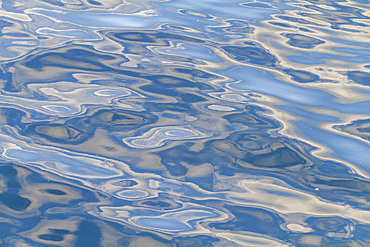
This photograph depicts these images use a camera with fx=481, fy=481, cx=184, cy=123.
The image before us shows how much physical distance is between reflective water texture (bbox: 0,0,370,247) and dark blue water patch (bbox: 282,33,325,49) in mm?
17

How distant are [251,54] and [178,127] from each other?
114 cm

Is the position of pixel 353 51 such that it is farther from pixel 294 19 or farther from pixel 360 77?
pixel 294 19

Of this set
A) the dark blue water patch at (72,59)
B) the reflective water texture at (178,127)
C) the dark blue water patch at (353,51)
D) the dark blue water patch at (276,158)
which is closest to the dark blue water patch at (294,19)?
the reflective water texture at (178,127)

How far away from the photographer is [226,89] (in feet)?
9.95

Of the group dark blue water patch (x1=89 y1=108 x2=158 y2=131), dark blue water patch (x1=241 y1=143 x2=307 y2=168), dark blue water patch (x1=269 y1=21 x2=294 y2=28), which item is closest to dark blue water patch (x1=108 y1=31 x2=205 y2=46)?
dark blue water patch (x1=269 y1=21 x2=294 y2=28)

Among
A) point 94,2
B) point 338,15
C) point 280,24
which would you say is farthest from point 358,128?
point 94,2

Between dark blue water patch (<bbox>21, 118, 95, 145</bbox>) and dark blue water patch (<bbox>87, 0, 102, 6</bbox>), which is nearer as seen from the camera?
dark blue water patch (<bbox>21, 118, 95, 145</bbox>)

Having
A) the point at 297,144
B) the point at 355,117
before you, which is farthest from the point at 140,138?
the point at 355,117

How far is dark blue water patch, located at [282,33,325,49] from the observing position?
3.71m

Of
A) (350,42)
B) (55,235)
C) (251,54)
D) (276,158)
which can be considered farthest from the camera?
(350,42)

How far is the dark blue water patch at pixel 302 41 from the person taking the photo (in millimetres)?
3707

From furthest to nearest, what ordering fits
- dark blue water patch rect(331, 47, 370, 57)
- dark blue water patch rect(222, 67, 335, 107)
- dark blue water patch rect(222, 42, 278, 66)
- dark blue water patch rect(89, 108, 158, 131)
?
dark blue water patch rect(331, 47, 370, 57) → dark blue water patch rect(222, 42, 278, 66) → dark blue water patch rect(222, 67, 335, 107) → dark blue water patch rect(89, 108, 158, 131)

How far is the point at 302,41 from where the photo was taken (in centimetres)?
377

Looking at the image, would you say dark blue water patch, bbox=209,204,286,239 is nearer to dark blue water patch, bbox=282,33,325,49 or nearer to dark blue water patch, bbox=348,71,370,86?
dark blue water patch, bbox=348,71,370,86
